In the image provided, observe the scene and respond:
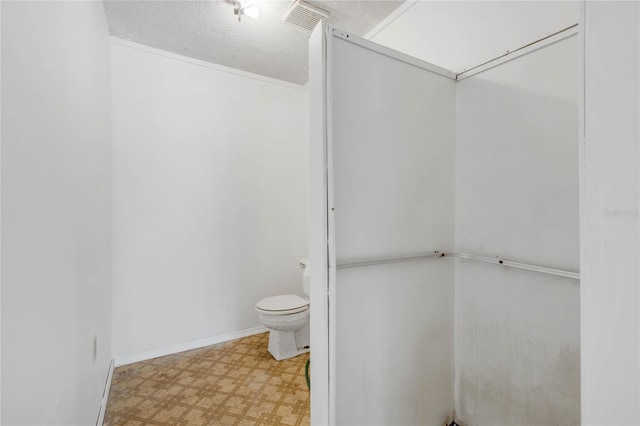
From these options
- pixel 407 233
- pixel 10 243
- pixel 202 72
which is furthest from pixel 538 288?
pixel 202 72

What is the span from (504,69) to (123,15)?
2.51m

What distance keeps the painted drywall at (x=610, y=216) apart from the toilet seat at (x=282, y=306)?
2.05 meters

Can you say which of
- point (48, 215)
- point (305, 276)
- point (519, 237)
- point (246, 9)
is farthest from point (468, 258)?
point (246, 9)

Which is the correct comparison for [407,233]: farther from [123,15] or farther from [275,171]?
[123,15]

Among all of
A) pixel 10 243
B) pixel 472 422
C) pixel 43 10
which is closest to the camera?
pixel 10 243

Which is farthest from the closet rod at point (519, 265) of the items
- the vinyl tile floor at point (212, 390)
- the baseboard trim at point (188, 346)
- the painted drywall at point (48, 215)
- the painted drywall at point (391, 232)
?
the baseboard trim at point (188, 346)

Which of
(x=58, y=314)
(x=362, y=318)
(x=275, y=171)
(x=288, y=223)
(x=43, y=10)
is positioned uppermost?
(x=43, y=10)

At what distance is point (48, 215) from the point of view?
95 cm

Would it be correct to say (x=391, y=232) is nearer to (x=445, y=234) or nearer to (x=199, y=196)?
(x=445, y=234)

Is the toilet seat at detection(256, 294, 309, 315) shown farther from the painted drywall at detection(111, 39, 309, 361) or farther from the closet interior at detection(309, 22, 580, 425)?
the closet interior at detection(309, 22, 580, 425)

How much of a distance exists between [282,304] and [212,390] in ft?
2.60

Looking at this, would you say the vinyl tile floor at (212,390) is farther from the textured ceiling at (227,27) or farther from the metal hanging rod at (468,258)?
the textured ceiling at (227,27)

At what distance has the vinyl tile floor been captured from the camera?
70.2 inches

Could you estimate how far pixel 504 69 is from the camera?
4.65ft
